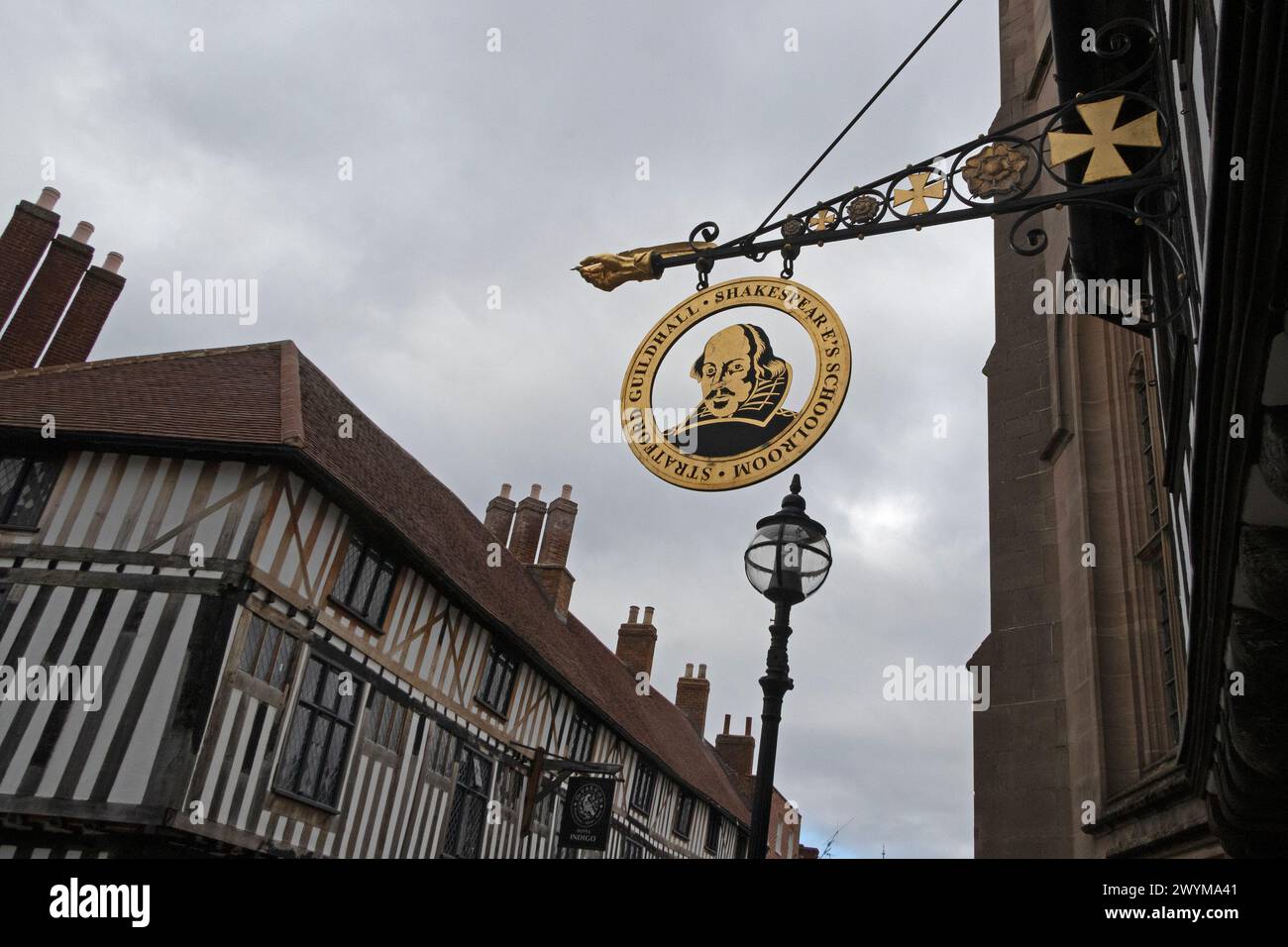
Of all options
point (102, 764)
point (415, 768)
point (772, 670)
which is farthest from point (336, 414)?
point (772, 670)

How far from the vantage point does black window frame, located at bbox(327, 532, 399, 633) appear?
45.7ft

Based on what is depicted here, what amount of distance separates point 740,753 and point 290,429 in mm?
28306

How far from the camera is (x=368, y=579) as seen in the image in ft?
47.5

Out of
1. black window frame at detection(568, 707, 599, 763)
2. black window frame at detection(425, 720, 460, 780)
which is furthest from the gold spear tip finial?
black window frame at detection(568, 707, 599, 763)

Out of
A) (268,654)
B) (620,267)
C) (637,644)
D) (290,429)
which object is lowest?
(268,654)

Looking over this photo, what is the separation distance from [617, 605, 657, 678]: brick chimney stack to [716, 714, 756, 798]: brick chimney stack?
7.60m

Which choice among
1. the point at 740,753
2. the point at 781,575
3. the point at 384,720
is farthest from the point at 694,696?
the point at 781,575

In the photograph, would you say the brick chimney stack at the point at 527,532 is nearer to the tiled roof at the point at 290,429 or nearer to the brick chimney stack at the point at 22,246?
the tiled roof at the point at 290,429

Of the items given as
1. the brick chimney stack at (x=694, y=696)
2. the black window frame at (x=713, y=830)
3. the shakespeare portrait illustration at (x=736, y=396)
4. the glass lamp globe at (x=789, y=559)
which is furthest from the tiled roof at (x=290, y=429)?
the brick chimney stack at (x=694, y=696)

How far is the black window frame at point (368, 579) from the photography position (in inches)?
548

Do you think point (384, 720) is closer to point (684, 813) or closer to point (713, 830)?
point (684, 813)

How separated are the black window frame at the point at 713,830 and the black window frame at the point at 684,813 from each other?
57.4 inches
